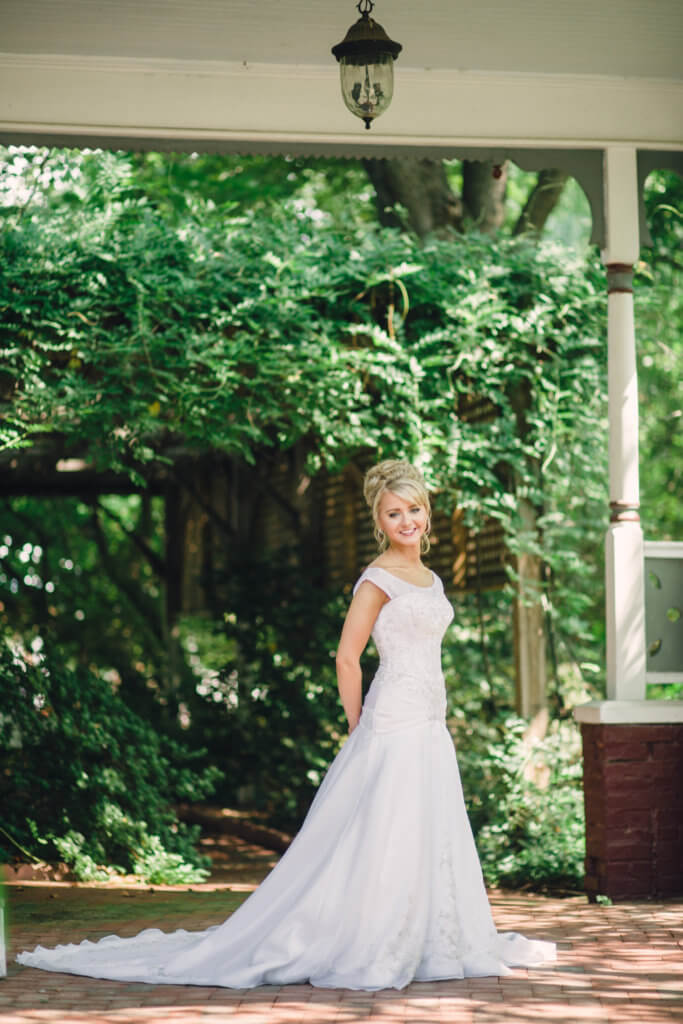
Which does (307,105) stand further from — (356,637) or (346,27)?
(356,637)

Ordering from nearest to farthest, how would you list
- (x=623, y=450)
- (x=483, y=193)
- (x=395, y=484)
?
(x=395, y=484), (x=623, y=450), (x=483, y=193)

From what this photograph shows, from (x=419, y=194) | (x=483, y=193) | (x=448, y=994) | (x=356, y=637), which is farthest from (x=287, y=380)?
(x=448, y=994)

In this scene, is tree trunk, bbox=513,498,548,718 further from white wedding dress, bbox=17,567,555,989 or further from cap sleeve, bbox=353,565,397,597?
cap sleeve, bbox=353,565,397,597

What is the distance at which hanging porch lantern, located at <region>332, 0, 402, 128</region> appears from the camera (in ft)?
17.8

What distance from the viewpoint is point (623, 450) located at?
23.4 feet

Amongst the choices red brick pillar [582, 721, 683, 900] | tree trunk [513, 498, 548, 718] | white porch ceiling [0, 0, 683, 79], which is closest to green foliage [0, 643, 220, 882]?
tree trunk [513, 498, 548, 718]

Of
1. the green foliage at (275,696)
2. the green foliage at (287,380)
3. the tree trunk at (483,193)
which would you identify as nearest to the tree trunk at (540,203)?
the tree trunk at (483,193)

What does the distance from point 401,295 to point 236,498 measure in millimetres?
5143

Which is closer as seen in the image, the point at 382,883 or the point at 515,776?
the point at 382,883

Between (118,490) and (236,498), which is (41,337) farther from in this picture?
(118,490)

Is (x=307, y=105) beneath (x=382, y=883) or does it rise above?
above

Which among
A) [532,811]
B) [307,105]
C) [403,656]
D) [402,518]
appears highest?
[307,105]

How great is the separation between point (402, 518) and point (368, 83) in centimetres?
181

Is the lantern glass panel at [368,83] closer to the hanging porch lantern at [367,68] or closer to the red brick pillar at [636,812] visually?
the hanging porch lantern at [367,68]
